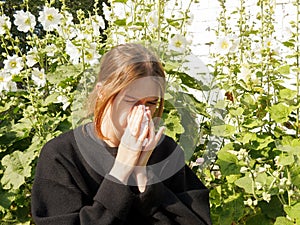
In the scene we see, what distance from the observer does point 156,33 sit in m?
2.52

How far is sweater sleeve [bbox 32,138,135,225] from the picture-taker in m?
1.55

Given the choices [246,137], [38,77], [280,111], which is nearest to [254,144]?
[246,137]

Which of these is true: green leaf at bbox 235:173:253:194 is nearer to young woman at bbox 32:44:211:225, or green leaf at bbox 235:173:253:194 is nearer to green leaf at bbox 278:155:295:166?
green leaf at bbox 278:155:295:166

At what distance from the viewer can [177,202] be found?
1.69m

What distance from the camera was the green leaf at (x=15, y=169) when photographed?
231cm

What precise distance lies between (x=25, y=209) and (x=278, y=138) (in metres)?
1.19

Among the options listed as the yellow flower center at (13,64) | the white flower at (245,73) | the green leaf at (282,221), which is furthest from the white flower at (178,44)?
the green leaf at (282,221)

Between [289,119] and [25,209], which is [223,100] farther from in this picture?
[25,209]

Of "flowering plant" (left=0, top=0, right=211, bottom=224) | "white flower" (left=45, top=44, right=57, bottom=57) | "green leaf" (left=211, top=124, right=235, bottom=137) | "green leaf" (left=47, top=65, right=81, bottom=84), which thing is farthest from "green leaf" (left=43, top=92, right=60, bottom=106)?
"green leaf" (left=211, top=124, right=235, bottom=137)

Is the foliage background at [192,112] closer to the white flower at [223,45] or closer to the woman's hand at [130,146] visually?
the white flower at [223,45]

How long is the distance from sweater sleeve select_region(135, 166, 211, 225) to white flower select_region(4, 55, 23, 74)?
1071mm

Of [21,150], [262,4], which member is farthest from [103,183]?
[262,4]

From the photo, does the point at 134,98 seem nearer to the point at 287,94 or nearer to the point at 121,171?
the point at 121,171

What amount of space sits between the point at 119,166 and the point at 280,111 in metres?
1.09
